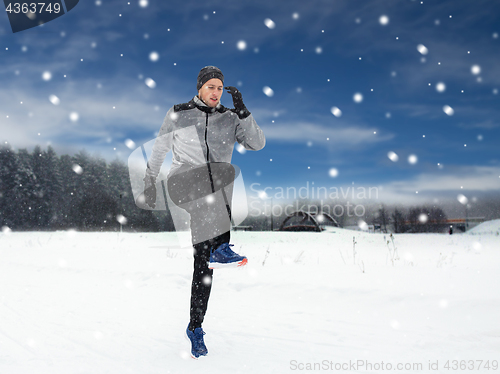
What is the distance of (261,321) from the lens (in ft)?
11.5

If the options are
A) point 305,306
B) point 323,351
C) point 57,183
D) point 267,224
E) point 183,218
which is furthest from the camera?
point 267,224

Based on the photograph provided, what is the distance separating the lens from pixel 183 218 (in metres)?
2.83

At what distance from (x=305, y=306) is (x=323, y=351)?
5.15ft

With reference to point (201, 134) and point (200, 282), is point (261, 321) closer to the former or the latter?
point (200, 282)

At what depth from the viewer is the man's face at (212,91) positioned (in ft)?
8.41

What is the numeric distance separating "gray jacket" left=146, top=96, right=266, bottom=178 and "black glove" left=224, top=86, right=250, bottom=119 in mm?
38

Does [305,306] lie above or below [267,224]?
above

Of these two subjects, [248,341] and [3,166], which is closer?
[248,341]

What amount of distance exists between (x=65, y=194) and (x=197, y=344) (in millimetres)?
51077

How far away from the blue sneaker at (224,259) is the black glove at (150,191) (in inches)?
26.9

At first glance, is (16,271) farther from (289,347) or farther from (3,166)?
(3,166)

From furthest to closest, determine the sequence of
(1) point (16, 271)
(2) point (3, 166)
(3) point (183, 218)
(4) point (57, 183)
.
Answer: (4) point (57, 183) < (2) point (3, 166) < (1) point (16, 271) < (3) point (183, 218)

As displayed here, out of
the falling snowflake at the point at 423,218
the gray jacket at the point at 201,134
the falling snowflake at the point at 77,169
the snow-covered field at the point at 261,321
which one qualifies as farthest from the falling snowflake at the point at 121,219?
the falling snowflake at the point at 423,218

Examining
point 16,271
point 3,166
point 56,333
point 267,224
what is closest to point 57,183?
point 3,166
